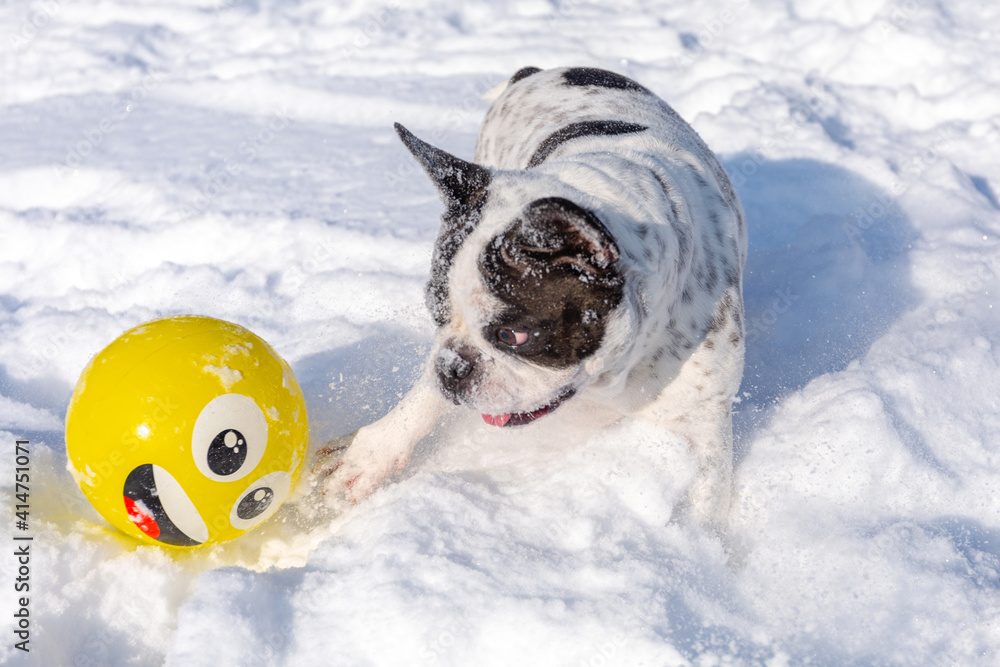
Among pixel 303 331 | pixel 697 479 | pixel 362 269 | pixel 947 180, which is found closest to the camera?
pixel 697 479

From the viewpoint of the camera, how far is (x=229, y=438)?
289cm

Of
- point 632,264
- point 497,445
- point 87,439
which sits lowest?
point 497,445

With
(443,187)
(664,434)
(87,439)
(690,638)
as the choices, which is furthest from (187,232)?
(690,638)

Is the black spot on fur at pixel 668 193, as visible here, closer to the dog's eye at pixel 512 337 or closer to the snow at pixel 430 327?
the dog's eye at pixel 512 337

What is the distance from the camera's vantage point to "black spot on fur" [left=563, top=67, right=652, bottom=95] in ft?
13.5

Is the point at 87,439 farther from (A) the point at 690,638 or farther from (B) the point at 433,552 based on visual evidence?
(A) the point at 690,638

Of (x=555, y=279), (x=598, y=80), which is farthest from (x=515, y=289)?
(x=598, y=80)

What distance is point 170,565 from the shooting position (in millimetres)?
3010

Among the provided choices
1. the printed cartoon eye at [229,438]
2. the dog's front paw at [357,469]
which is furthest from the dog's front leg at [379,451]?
the printed cartoon eye at [229,438]

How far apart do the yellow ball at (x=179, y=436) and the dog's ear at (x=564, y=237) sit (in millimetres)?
1380

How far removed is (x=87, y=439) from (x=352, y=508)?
3.60 ft

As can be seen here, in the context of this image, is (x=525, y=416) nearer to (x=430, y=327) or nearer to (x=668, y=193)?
(x=668, y=193)

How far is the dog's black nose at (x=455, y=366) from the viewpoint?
8.50 ft

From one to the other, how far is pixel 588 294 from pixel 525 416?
642 millimetres
